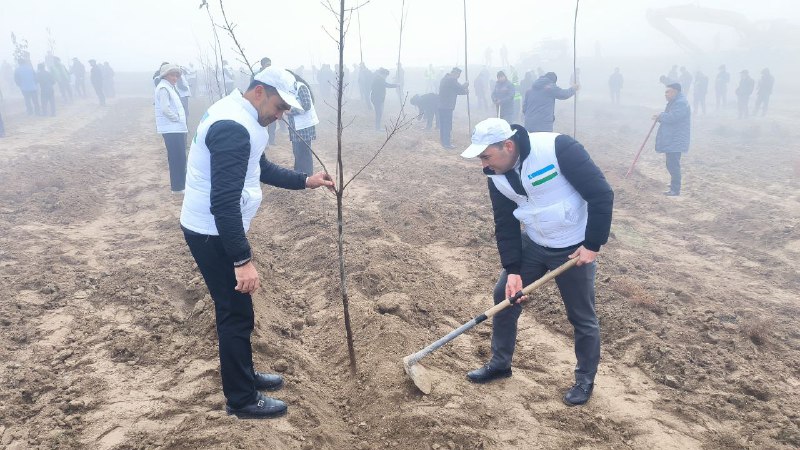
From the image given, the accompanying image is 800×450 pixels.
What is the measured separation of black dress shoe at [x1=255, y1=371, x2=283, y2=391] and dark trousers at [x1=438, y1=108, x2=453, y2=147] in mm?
10146

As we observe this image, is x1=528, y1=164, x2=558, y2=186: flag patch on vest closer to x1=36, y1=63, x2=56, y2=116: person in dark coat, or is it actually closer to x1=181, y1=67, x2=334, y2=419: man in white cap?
x1=181, y1=67, x2=334, y2=419: man in white cap

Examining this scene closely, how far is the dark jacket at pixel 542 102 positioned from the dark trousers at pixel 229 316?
7887mm

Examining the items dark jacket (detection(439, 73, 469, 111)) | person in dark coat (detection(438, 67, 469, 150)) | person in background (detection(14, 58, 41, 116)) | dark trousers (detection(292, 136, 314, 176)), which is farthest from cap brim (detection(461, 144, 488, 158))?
person in background (detection(14, 58, 41, 116))

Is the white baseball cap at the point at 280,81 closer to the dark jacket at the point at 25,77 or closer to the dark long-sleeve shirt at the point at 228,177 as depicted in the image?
the dark long-sleeve shirt at the point at 228,177

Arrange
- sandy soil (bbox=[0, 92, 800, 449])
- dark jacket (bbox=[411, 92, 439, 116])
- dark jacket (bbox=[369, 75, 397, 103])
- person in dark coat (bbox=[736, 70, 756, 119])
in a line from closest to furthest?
sandy soil (bbox=[0, 92, 800, 449]), dark jacket (bbox=[369, 75, 397, 103]), dark jacket (bbox=[411, 92, 439, 116]), person in dark coat (bbox=[736, 70, 756, 119])

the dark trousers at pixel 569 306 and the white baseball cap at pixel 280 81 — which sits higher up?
the white baseball cap at pixel 280 81

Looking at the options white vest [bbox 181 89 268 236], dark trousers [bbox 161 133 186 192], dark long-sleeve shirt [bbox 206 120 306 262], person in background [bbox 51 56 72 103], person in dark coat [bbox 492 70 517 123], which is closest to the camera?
dark long-sleeve shirt [bbox 206 120 306 262]

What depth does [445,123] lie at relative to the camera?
12664 mm

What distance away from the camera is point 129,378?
10.2ft

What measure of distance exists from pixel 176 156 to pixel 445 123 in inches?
280

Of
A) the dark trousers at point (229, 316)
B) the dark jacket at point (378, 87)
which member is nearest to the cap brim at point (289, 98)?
the dark trousers at point (229, 316)

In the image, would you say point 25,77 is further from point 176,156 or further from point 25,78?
point 176,156

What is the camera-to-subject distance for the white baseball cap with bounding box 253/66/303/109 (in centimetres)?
242

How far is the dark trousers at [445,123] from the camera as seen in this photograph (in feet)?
40.8
